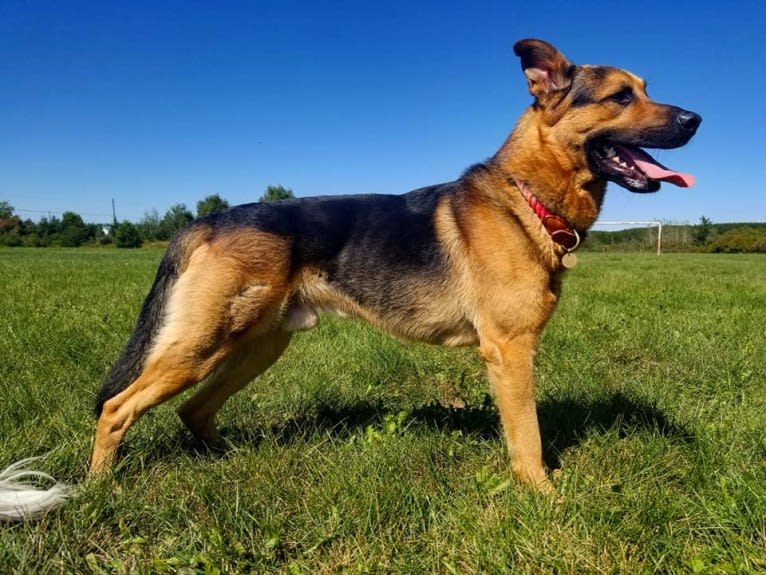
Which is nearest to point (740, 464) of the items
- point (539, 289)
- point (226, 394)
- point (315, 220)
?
point (539, 289)

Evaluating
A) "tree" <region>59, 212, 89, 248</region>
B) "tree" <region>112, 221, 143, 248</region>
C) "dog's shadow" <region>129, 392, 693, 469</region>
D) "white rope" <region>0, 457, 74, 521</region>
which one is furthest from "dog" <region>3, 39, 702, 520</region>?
"tree" <region>59, 212, 89, 248</region>

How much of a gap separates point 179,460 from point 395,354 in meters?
2.73

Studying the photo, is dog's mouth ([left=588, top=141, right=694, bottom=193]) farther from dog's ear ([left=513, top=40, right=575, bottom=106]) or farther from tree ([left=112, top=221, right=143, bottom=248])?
tree ([left=112, top=221, right=143, bottom=248])

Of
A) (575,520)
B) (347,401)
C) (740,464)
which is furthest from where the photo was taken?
(347,401)

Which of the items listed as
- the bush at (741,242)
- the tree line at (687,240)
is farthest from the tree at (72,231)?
the bush at (741,242)

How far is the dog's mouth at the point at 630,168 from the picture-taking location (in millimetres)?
3459

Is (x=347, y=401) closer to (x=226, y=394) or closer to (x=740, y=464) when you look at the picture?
(x=226, y=394)

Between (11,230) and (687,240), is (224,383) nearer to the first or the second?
(687,240)

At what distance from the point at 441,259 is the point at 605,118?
4.67 ft

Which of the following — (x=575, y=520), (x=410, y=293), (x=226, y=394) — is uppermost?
(x=410, y=293)

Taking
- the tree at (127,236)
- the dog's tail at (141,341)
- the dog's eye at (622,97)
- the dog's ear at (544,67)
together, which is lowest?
the dog's tail at (141,341)

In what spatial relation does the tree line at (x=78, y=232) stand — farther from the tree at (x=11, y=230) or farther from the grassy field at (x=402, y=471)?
the grassy field at (x=402, y=471)

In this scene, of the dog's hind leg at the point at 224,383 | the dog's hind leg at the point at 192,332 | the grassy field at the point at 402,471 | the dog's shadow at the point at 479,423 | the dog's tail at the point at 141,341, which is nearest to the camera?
the grassy field at the point at 402,471

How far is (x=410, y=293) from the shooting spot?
144 inches
